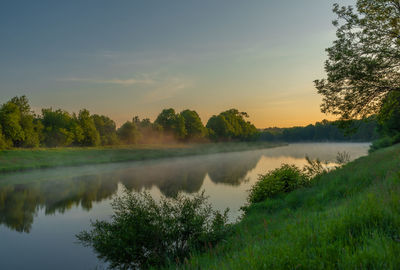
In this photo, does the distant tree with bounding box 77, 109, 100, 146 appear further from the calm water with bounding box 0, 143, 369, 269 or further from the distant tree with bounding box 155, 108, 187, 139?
the calm water with bounding box 0, 143, 369, 269

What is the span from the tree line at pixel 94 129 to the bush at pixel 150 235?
42.7m

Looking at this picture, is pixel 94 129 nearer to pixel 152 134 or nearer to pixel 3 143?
pixel 152 134

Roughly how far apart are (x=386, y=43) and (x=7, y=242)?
62.4ft

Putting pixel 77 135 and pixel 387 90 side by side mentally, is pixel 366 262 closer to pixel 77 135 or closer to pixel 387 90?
pixel 387 90

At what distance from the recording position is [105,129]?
81625mm

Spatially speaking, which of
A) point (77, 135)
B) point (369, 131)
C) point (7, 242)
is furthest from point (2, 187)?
point (369, 131)

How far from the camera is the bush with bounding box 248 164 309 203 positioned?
12.7m

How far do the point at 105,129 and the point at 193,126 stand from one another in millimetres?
32662

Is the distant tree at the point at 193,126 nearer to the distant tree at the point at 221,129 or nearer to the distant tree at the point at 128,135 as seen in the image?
the distant tree at the point at 221,129

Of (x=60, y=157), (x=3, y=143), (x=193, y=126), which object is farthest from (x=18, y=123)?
(x=193, y=126)

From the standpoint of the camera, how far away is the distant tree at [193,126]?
9869cm

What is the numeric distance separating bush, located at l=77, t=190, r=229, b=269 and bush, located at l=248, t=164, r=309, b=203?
5.55 metres

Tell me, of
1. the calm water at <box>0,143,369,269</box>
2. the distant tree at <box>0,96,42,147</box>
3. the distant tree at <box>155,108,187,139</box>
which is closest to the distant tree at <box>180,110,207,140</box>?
the distant tree at <box>155,108,187,139</box>

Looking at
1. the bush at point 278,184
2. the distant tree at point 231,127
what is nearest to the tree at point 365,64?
the bush at point 278,184
